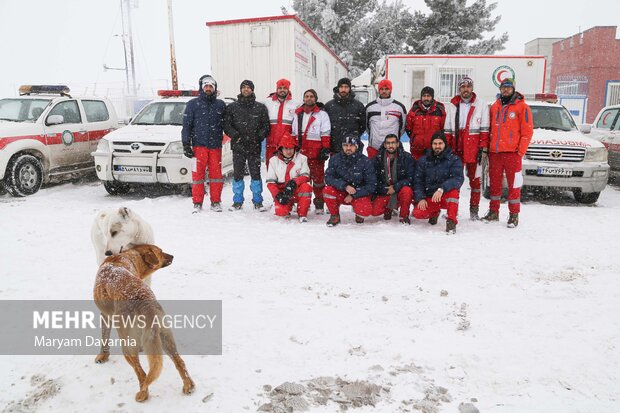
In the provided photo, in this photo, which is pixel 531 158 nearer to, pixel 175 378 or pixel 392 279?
pixel 392 279

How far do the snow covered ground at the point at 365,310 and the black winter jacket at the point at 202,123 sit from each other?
1.15 metres

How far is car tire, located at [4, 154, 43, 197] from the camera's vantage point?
8117 millimetres

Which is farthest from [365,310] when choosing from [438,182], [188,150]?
[188,150]

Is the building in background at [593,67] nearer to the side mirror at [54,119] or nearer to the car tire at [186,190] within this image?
the car tire at [186,190]

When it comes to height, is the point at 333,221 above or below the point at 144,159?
below

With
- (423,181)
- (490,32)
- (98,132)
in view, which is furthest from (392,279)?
(490,32)

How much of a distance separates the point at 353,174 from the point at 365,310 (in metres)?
2.94

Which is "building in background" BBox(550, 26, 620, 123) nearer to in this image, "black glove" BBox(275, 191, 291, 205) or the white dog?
"black glove" BBox(275, 191, 291, 205)

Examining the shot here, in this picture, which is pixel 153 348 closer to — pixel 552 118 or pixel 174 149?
pixel 174 149

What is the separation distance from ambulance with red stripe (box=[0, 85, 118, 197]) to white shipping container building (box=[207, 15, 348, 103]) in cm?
374

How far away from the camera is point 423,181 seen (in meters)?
6.28

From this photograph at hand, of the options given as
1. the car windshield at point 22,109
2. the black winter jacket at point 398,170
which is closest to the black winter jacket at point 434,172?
the black winter jacket at point 398,170

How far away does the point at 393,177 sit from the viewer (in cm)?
640

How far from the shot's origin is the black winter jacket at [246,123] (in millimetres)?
6926
